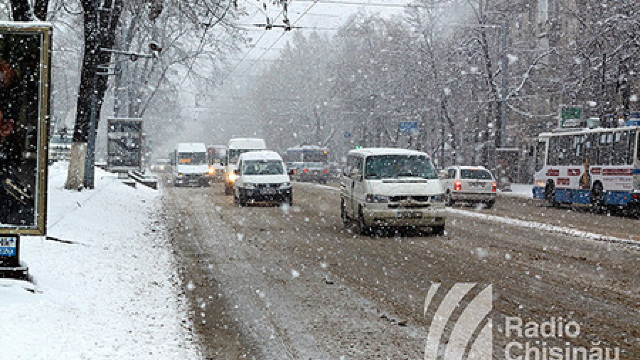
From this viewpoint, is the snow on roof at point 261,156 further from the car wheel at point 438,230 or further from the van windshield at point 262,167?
the car wheel at point 438,230

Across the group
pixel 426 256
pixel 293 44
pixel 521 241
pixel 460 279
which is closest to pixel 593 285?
pixel 460 279

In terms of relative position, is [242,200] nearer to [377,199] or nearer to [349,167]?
[349,167]

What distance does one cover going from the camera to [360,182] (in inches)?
663

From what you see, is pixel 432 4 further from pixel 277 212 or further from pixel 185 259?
pixel 185 259

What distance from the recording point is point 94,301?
8133 millimetres

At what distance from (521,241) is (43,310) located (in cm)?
1060

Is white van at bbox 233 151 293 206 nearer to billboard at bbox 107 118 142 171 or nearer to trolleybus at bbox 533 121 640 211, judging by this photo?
trolleybus at bbox 533 121 640 211

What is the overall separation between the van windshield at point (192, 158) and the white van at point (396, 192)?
30.4 meters

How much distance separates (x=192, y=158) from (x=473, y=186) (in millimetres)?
23522

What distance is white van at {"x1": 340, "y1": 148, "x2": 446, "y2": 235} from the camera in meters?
15.7

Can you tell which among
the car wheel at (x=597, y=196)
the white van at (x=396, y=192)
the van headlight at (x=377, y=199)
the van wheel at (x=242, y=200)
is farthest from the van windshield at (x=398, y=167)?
the car wheel at (x=597, y=196)

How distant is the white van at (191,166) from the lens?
148ft

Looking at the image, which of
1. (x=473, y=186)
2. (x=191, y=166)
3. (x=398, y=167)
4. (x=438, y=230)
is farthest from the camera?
(x=191, y=166)

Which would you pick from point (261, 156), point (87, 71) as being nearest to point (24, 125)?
point (87, 71)
